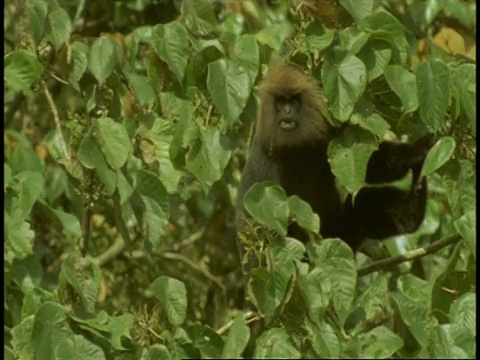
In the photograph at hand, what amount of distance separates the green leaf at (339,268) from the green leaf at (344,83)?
422 mm

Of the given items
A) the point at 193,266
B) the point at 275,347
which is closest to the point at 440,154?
the point at 275,347

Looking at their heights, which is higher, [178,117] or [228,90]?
[228,90]

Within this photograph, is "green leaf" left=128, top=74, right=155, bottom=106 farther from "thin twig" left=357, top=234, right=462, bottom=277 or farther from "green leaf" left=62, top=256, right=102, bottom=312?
"thin twig" left=357, top=234, right=462, bottom=277

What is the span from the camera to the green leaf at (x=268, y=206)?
329 cm

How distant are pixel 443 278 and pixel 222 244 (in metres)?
3.23

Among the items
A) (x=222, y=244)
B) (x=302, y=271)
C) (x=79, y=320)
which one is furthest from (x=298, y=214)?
(x=222, y=244)

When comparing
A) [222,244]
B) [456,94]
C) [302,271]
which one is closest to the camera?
[302,271]

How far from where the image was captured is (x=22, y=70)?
158 inches

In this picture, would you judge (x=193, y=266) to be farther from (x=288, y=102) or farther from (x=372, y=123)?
(x=372, y=123)

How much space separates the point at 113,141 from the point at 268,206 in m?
0.74

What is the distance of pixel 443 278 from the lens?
3.54 meters

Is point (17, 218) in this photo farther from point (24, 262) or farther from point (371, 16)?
point (371, 16)

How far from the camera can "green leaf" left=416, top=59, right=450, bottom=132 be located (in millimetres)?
3438

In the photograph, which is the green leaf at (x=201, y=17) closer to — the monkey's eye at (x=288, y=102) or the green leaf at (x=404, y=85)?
the monkey's eye at (x=288, y=102)
